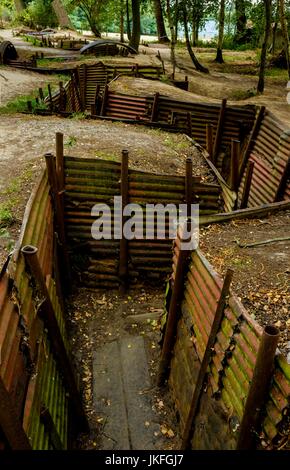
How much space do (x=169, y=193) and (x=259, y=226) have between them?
5.76ft

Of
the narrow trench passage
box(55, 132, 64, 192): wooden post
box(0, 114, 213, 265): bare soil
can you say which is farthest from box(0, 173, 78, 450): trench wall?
box(0, 114, 213, 265): bare soil

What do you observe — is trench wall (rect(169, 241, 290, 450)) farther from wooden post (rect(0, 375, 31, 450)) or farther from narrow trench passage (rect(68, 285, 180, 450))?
wooden post (rect(0, 375, 31, 450))

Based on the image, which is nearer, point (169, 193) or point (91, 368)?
point (91, 368)

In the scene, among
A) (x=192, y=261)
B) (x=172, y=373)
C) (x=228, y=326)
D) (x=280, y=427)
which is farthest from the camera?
(x=172, y=373)

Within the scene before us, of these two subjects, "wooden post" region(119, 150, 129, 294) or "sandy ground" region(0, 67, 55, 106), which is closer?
"wooden post" region(119, 150, 129, 294)

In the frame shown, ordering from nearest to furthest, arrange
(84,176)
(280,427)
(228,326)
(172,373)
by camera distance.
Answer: (280,427) → (228,326) → (172,373) → (84,176)

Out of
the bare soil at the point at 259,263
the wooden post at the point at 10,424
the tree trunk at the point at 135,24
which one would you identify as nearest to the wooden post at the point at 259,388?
the bare soil at the point at 259,263

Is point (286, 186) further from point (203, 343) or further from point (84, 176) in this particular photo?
point (203, 343)

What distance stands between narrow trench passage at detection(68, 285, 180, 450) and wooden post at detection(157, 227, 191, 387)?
0.44m

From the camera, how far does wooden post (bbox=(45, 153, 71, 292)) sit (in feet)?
20.3

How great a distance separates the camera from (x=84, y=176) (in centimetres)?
684

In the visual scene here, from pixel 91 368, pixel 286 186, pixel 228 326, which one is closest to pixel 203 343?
pixel 228 326

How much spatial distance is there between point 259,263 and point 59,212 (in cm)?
357
